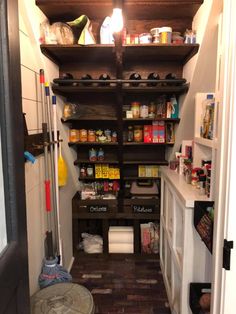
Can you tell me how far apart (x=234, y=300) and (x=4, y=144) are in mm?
930

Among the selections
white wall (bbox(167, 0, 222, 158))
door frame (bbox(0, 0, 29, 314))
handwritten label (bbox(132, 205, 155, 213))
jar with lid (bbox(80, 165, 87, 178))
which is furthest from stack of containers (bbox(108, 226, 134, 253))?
door frame (bbox(0, 0, 29, 314))

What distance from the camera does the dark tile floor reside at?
2.20m

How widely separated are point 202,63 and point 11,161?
1.69 metres

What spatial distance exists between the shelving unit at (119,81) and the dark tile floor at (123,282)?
0.17m

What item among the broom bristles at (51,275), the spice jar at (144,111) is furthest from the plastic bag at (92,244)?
the spice jar at (144,111)

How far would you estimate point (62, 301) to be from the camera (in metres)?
1.53

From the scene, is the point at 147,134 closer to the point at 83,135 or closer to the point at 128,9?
the point at 83,135

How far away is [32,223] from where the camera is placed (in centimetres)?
179

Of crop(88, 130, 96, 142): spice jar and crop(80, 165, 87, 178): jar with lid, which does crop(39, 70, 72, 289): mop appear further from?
crop(80, 165, 87, 178): jar with lid

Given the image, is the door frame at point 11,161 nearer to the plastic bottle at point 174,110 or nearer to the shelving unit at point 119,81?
the shelving unit at point 119,81

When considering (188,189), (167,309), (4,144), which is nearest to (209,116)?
(188,189)

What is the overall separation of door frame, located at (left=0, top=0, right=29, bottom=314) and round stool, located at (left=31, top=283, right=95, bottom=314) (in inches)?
21.1

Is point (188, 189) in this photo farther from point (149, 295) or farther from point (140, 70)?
point (140, 70)

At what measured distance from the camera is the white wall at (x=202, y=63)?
5.78 feet
